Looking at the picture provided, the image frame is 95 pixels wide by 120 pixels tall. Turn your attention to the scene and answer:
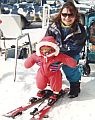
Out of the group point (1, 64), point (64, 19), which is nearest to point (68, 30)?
point (64, 19)

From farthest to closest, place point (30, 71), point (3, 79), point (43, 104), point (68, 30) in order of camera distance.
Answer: point (30, 71), point (3, 79), point (68, 30), point (43, 104)

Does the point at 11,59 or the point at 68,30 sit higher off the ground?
the point at 68,30

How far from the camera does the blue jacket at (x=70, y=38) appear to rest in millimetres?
4102

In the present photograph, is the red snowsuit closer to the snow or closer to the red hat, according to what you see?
the red hat

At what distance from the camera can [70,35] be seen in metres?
4.10

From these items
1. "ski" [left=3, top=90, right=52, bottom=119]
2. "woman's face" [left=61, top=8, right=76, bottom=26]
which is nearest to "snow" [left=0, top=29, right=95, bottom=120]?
Answer: "ski" [left=3, top=90, right=52, bottom=119]

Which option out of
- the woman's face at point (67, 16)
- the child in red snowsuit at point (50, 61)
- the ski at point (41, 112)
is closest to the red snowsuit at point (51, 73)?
the child in red snowsuit at point (50, 61)

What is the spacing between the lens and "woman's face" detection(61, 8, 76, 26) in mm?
4055

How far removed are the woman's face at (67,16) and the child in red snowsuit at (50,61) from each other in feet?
1.00

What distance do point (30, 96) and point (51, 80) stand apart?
0.39 meters

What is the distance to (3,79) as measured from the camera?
15.3ft

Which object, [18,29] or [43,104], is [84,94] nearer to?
[43,104]

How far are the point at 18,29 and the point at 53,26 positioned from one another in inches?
187

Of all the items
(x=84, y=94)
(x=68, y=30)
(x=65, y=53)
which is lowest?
(x=84, y=94)
